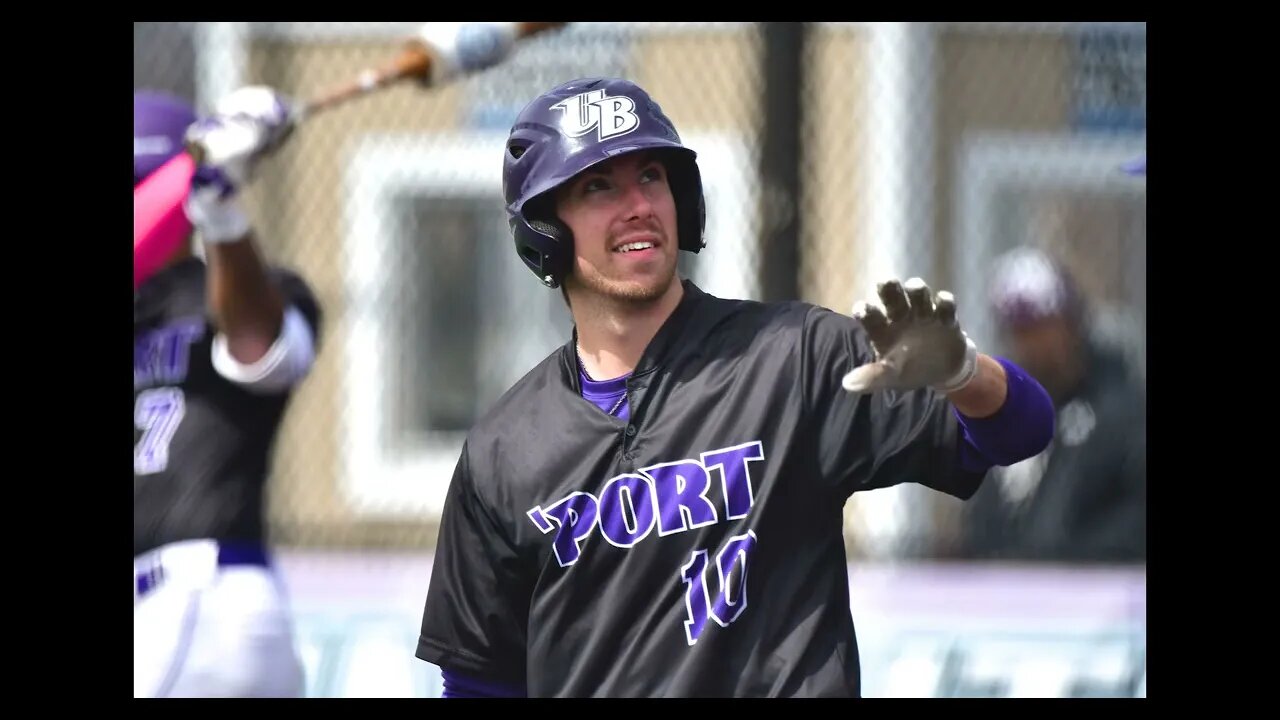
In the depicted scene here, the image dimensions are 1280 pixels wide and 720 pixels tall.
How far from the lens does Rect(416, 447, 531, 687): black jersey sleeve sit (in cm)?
309

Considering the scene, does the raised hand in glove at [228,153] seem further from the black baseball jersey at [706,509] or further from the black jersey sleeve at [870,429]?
the black jersey sleeve at [870,429]

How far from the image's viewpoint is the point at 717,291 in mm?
8703

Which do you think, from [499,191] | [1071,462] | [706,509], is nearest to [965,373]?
[706,509]

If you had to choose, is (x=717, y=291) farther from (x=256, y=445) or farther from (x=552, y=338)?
(x=256, y=445)

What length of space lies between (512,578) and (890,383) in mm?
757

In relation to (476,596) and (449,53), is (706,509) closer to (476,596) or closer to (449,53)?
(476,596)

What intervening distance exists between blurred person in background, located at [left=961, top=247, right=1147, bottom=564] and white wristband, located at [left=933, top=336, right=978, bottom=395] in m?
3.41

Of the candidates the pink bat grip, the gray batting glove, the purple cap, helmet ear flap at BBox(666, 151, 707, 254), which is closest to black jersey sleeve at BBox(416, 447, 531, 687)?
helmet ear flap at BBox(666, 151, 707, 254)

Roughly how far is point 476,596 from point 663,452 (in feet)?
1.43

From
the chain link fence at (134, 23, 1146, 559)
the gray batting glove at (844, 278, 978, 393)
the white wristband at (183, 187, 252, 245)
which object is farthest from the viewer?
the chain link fence at (134, 23, 1146, 559)

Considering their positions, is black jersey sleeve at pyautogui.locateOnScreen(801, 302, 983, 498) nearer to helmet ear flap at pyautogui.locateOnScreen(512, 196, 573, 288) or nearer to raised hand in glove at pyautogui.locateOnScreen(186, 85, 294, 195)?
helmet ear flap at pyautogui.locateOnScreen(512, 196, 573, 288)

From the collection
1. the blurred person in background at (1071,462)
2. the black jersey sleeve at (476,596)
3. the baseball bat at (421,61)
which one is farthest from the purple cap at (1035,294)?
the black jersey sleeve at (476,596)

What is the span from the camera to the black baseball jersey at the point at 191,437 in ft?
14.8

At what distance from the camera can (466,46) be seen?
4.95m
